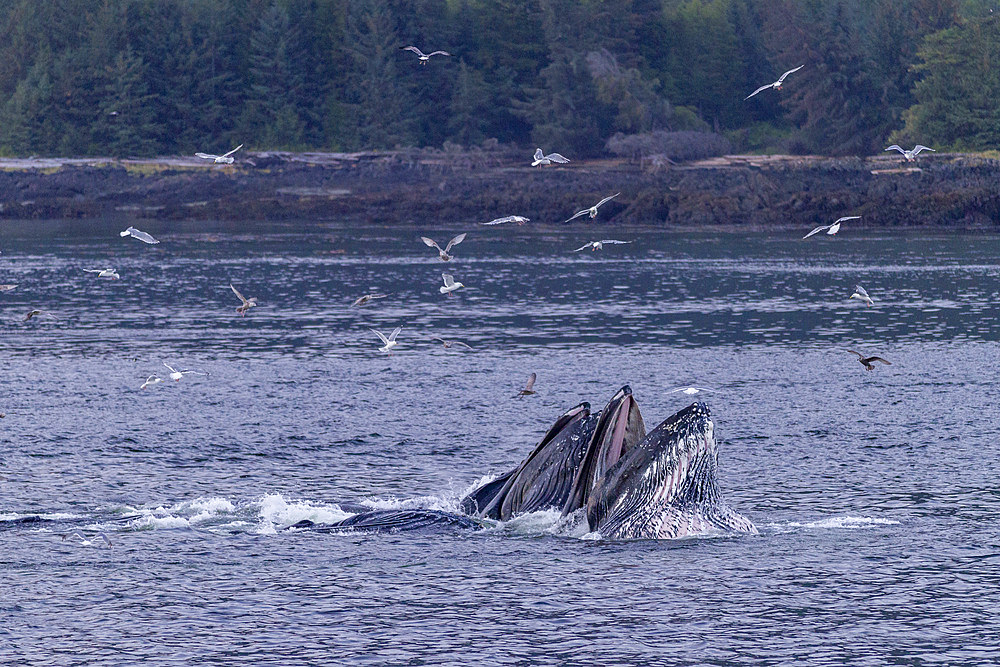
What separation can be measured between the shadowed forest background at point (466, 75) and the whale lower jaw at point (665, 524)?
9877 cm

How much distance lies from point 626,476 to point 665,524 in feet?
5.10

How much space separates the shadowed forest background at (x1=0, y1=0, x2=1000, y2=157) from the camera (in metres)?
125

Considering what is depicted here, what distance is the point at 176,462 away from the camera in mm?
28203

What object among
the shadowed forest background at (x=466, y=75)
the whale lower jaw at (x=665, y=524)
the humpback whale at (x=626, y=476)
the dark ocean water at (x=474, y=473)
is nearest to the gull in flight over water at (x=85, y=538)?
the dark ocean water at (x=474, y=473)

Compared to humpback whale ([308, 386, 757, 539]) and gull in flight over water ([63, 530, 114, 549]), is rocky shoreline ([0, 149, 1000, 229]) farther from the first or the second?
gull in flight over water ([63, 530, 114, 549])

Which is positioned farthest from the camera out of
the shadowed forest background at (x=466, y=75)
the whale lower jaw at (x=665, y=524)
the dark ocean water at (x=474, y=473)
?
the shadowed forest background at (x=466, y=75)

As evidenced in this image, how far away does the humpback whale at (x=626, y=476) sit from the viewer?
1942 cm

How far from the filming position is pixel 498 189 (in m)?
110

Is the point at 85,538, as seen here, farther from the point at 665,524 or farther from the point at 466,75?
the point at 466,75

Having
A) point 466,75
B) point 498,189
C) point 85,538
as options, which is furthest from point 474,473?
point 466,75

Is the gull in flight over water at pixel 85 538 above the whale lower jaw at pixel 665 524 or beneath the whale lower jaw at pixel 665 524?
beneath

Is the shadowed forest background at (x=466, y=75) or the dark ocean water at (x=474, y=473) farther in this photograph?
the shadowed forest background at (x=466, y=75)

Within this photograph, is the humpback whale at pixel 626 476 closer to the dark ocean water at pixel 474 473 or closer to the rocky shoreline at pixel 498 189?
the dark ocean water at pixel 474 473

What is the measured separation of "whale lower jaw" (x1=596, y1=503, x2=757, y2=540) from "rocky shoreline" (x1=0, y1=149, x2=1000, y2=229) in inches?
2969
